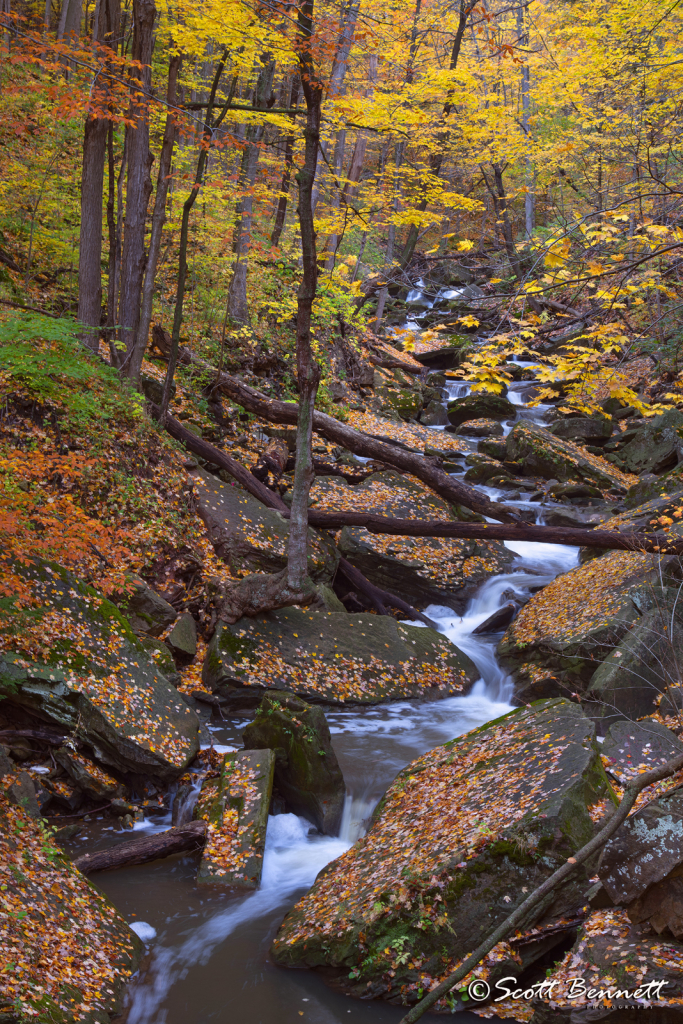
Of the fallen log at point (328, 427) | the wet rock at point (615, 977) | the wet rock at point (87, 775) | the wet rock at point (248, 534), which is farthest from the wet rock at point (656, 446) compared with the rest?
the wet rock at point (87, 775)

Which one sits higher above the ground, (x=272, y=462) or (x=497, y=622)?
(x=272, y=462)

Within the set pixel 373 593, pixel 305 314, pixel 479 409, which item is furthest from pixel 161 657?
pixel 479 409

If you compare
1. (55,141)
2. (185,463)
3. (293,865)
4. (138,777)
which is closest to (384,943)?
(293,865)

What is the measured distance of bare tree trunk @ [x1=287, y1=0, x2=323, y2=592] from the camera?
25.1ft

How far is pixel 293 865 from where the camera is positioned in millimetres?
6125

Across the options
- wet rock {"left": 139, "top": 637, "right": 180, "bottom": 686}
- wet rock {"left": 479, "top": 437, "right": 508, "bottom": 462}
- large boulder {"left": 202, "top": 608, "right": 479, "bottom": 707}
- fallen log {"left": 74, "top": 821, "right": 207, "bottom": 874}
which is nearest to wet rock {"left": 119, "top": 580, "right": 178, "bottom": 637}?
wet rock {"left": 139, "top": 637, "right": 180, "bottom": 686}

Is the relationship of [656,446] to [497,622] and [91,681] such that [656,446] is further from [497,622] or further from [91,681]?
[91,681]

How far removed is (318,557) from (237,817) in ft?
17.1

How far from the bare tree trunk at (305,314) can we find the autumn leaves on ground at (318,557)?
0.15 ft

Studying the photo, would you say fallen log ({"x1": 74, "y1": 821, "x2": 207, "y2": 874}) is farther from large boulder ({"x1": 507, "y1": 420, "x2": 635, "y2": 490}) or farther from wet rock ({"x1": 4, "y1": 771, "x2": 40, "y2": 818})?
large boulder ({"x1": 507, "y1": 420, "x2": 635, "y2": 490})

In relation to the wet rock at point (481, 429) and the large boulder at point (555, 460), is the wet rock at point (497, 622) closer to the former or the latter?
the large boulder at point (555, 460)

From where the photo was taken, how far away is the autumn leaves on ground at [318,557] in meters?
4.16

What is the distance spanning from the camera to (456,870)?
4348 millimetres

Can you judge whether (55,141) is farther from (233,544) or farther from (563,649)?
(563,649)
